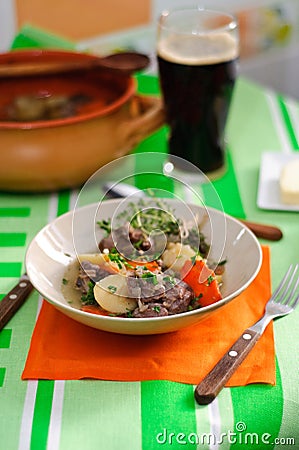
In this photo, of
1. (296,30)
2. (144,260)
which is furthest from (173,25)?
(296,30)

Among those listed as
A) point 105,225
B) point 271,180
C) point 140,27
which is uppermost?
point 105,225

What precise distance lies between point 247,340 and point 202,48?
57cm

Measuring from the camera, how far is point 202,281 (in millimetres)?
823

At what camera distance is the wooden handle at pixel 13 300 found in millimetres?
874

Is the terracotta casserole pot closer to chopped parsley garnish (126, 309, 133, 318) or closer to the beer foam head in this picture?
the beer foam head

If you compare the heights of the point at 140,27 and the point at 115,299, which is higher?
the point at 115,299

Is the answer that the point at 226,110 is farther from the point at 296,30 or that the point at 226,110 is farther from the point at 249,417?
the point at 296,30

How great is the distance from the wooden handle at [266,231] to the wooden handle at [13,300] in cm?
34

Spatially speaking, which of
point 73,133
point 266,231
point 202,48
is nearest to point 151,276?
point 266,231

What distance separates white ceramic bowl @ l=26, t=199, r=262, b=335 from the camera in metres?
0.77

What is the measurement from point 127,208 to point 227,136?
1.66ft

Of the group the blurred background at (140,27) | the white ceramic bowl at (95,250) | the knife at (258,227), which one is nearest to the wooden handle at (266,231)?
the knife at (258,227)

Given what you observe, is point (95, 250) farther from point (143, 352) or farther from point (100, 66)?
point (100, 66)

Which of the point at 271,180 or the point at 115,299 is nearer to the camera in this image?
the point at 115,299
